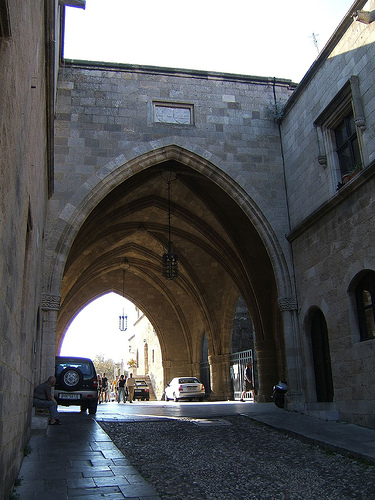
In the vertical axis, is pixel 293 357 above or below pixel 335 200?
below

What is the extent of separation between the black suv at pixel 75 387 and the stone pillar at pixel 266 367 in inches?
219

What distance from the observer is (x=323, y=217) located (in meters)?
9.62

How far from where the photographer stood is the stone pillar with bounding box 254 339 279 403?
1509cm

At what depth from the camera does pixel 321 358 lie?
33.1 ft

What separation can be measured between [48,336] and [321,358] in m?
5.49

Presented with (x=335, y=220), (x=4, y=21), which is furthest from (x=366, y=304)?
(x=4, y=21)

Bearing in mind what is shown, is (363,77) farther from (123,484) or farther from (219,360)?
(219,360)

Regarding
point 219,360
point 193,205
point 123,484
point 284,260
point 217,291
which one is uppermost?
point 193,205

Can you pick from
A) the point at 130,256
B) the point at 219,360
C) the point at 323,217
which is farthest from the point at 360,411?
the point at 130,256

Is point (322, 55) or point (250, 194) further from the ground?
point (322, 55)

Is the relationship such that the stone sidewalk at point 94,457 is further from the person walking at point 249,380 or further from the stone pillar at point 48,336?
the person walking at point 249,380

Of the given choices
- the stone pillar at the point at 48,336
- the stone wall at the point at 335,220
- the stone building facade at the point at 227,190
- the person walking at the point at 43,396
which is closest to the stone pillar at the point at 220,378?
the stone building facade at the point at 227,190

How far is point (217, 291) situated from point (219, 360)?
2773 millimetres

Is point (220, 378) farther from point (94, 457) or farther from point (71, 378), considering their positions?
point (94, 457)
